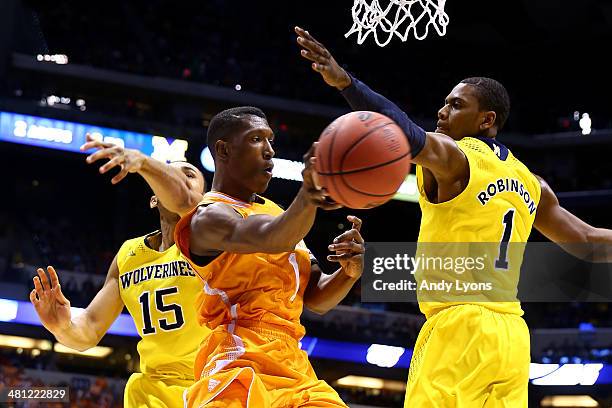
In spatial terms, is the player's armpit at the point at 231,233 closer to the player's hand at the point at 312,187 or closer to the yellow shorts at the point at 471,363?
the player's hand at the point at 312,187

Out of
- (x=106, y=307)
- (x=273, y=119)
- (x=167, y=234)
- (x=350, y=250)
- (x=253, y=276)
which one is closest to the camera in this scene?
(x=253, y=276)

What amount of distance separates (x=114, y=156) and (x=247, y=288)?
77cm

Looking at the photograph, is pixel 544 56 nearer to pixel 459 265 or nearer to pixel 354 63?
pixel 354 63

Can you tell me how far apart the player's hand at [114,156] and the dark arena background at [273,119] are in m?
14.7

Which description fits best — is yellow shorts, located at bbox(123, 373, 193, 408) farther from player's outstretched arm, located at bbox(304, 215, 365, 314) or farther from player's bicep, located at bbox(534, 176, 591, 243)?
player's bicep, located at bbox(534, 176, 591, 243)

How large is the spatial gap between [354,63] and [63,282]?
9.85 meters

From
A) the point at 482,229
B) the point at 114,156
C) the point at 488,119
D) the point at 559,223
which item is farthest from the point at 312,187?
the point at 559,223

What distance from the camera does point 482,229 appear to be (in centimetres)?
386

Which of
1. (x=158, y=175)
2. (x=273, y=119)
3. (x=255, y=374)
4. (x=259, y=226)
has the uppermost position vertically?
(x=273, y=119)

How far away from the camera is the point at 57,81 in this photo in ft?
73.2

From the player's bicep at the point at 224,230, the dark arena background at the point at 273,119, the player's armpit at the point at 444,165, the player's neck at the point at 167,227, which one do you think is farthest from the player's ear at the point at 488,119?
the dark arena background at the point at 273,119

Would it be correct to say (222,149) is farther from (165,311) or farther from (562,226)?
(562,226)

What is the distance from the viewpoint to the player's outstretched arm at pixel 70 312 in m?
4.42

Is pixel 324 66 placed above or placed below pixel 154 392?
above
